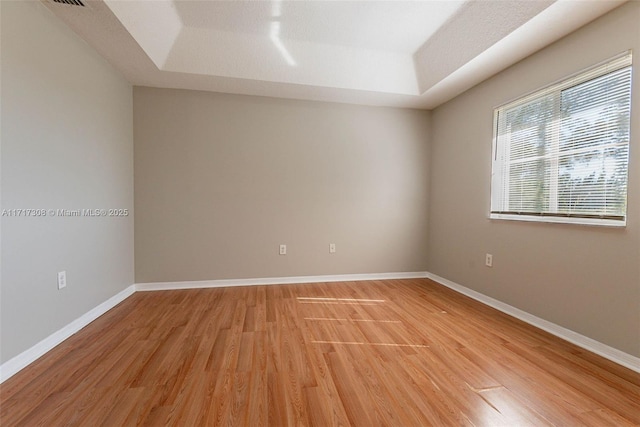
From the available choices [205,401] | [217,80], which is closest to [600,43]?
[217,80]

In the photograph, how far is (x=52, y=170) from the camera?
180 centimetres

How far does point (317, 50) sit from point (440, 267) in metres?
3.01

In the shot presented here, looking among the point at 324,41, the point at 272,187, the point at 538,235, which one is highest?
the point at 324,41

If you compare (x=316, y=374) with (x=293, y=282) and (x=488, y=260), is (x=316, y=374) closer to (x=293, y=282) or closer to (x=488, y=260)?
(x=293, y=282)

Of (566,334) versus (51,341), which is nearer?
(51,341)

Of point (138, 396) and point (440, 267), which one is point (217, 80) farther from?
point (440, 267)

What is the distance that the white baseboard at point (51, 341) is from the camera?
1.46 metres

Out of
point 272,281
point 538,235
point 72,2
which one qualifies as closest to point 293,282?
point 272,281

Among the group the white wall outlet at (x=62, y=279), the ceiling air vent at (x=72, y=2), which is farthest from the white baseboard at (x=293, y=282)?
the ceiling air vent at (x=72, y=2)

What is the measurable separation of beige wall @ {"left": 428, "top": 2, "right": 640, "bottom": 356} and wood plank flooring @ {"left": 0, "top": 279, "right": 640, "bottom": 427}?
28 centimetres

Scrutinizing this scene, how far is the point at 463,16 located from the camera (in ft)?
7.16

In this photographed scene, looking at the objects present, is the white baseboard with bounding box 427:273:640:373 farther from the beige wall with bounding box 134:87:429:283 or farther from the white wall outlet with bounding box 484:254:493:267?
the beige wall with bounding box 134:87:429:283

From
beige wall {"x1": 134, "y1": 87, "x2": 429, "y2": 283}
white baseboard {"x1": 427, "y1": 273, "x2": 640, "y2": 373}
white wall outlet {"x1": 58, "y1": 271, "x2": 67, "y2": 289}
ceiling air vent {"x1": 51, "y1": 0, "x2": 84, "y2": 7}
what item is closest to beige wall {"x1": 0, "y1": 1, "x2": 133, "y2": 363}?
white wall outlet {"x1": 58, "y1": 271, "x2": 67, "y2": 289}

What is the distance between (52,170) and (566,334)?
396 cm
